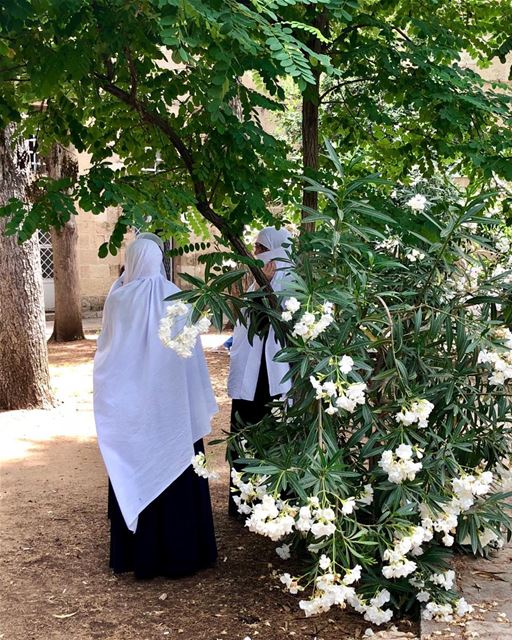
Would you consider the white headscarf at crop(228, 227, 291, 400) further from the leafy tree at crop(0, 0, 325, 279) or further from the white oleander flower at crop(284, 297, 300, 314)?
Result: the white oleander flower at crop(284, 297, 300, 314)

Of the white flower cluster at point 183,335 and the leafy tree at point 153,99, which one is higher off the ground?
the leafy tree at point 153,99

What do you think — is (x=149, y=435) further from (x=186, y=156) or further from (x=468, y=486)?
(x=468, y=486)

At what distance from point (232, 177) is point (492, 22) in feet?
9.23

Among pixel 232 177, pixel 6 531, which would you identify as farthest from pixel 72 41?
pixel 6 531

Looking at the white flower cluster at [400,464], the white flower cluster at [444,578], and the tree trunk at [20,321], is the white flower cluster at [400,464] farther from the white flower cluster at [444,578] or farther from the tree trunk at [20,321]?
the tree trunk at [20,321]

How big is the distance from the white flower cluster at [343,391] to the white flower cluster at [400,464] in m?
0.29

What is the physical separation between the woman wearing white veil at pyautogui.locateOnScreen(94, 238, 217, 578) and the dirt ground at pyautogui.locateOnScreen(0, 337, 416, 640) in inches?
7.0

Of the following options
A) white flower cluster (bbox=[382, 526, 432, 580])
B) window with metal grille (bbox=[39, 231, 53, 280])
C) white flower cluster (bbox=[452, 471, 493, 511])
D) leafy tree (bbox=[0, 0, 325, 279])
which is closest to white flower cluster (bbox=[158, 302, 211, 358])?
leafy tree (bbox=[0, 0, 325, 279])

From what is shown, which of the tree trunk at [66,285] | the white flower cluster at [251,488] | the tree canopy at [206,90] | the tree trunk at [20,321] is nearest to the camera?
the white flower cluster at [251,488]

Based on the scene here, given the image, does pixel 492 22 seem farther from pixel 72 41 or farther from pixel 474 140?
pixel 72 41

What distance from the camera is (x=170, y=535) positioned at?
4.80 metres

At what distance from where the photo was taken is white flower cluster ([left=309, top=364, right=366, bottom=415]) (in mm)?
3238

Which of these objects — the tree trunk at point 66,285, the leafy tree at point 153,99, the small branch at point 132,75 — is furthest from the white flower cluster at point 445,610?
the tree trunk at point 66,285

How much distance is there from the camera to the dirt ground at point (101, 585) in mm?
4160
